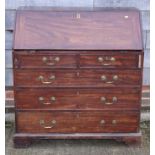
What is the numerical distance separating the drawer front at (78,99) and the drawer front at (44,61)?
0.23 m

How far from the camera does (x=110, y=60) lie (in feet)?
10.8

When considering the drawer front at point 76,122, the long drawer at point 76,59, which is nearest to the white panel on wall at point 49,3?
the long drawer at point 76,59

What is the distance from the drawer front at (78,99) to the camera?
3.38 meters

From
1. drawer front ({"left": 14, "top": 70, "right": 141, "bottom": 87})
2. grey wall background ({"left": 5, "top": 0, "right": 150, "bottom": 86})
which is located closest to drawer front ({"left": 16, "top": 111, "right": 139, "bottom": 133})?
drawer front ({"left": 14, "top": 70, "right": 141, "bottom": 87})

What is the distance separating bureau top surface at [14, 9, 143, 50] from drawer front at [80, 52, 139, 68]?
7 cm

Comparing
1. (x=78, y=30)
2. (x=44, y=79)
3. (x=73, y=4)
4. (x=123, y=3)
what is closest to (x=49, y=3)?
(x=73, y=4)

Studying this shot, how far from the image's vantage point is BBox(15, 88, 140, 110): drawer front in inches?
133

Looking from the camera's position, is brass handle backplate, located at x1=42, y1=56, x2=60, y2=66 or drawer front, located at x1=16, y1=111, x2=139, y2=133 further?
drawer front, located at x1=16, y1=111, x2=139, y2=133

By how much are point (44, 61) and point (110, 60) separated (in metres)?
0.58

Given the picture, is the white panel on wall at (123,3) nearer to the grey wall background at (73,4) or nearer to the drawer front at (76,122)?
the grey wall background at (73,4)

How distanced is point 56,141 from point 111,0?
1.52 meters

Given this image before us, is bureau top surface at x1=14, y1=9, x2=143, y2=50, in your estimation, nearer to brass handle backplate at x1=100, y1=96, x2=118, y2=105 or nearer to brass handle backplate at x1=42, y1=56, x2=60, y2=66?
brass handle backplate at x1=42, y1=56, x2=60, y2=66

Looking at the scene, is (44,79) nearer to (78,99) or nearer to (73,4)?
(78,99)
